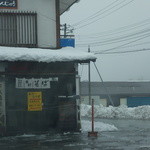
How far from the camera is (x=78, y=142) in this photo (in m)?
12.7

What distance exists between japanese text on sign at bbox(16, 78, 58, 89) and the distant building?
162 feet

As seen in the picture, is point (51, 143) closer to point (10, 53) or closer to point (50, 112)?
point (50, 112)

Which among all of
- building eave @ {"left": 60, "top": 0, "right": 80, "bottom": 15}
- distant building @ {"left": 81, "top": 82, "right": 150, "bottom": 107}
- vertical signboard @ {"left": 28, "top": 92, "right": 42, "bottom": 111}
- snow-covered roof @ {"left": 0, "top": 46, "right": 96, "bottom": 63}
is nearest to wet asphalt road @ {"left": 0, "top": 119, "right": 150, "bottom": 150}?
vertical signboard @ {"left": 28, "top": 92, "right": 42, "bottom": 111}

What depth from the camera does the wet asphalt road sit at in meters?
11.7

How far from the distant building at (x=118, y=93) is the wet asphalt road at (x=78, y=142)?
49.4 meters

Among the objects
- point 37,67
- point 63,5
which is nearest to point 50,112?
point 37,67

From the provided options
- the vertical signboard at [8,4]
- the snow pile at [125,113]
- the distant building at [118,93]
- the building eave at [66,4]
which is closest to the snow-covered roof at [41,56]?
the vertical signboard at [8,4]

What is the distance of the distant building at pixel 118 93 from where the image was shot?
211 feet

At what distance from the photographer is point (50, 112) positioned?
49.7 ft

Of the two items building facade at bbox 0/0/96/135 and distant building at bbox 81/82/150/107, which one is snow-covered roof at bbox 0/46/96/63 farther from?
distant building at bbox 81/82/150/107

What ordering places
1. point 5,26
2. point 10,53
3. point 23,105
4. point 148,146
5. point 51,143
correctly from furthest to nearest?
→ point 5,26
point 23,105
point 10,53
point 51,143
point 148,146

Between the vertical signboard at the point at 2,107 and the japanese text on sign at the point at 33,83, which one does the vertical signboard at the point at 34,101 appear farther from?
the vertical signboard at the point at 2,107

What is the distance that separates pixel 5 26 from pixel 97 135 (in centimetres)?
602

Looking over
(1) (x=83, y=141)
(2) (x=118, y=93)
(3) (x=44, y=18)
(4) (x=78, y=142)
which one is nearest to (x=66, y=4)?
(3) (x=44, y=18)
